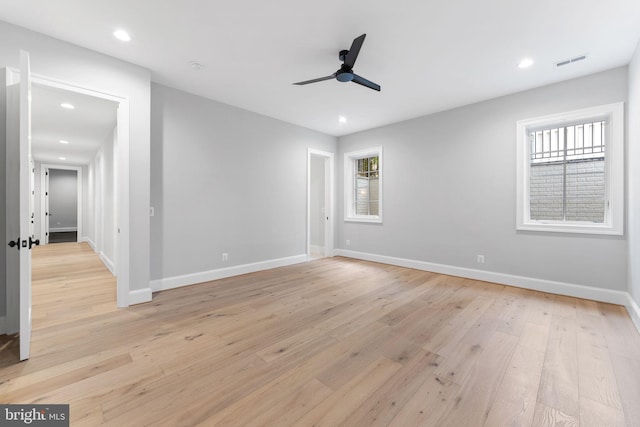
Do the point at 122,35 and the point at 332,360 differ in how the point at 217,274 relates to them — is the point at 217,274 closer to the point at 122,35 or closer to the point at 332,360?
the point at 332,360

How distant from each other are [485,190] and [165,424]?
474 centimetres

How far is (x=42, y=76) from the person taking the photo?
262cm

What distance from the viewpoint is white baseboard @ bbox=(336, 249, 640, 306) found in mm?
3261

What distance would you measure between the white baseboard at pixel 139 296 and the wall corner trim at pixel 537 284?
416cm

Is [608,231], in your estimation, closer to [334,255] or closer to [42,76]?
[334,255]

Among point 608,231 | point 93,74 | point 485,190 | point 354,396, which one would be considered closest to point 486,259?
point 485,190

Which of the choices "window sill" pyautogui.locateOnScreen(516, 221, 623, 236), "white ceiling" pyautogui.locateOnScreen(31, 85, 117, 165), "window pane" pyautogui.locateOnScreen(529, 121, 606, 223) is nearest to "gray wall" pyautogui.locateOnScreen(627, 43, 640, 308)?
"window sill" pyautogui.locateOnScreen(516, 221, 623, 236)

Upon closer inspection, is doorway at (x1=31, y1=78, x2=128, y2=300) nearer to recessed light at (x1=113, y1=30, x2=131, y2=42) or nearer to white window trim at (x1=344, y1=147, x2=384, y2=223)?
recessed light at (x1=113, y1=30, x2=131, y2=42)

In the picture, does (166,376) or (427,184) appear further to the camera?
(427,184)

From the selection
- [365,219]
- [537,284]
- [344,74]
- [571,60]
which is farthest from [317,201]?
[571,60]

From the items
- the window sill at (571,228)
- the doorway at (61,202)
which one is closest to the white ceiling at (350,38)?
the window sill at (571,228)

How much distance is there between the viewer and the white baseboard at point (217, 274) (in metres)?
3.71

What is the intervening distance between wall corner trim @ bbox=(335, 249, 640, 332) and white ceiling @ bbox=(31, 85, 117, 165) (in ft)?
17.2

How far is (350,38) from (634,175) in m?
3.40
